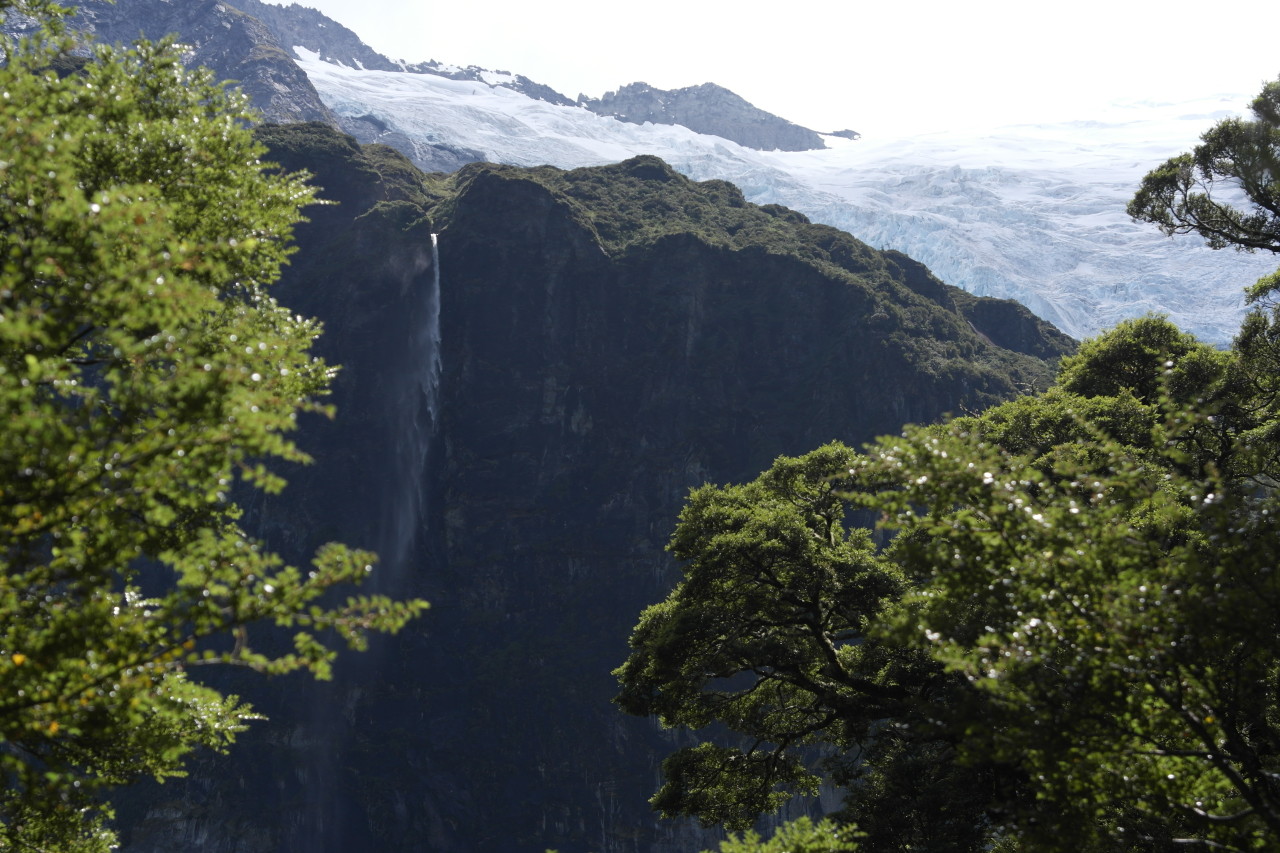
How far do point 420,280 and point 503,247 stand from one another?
30.4 ft

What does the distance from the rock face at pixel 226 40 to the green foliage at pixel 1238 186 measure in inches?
5937

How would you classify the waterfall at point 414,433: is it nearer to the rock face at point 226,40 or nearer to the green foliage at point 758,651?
the green foliage at point 758,651

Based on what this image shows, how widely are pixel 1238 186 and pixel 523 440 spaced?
74.0m

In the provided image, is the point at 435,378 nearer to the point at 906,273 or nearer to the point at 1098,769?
the point at 906,273

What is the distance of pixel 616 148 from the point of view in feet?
596

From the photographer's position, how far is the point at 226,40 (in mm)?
170500

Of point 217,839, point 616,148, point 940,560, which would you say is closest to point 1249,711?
point 940,560

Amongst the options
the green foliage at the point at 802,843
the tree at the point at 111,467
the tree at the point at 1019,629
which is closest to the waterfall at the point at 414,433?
the tree at the point at 1019,629

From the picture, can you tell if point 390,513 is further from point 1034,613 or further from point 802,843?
point 1034,613

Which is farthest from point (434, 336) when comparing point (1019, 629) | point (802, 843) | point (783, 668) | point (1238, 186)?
point (1019, 629)

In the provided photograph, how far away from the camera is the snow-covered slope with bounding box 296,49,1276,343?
117m

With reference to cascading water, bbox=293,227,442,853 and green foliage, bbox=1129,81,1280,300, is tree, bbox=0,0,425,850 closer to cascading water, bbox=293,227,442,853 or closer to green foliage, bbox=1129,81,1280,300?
green foliage, bbox=1129,81,1280,300

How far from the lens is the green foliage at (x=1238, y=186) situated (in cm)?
1812

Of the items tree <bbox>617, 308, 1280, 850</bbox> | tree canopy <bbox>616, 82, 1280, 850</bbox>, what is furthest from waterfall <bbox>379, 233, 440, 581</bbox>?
tree canopy <bbox>616, 82, 1280, 850</bbox>
